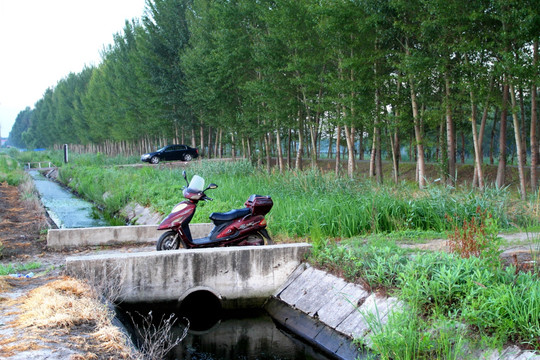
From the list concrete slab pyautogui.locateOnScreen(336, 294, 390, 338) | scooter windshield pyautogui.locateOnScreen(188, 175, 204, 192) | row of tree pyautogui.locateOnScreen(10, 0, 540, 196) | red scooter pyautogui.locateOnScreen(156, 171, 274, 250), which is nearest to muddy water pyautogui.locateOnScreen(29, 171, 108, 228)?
red scooter pyautogui.locateOnScreen(156, 171, 274, 250)

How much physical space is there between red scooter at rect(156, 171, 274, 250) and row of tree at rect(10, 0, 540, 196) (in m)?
9.10

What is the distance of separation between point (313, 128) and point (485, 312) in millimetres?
23867

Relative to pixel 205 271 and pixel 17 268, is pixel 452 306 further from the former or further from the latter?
pixel 17 268

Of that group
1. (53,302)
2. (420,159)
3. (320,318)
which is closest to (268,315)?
(320,318)

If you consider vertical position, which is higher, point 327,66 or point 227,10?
point 227,10

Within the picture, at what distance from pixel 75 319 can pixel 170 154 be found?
33632mm

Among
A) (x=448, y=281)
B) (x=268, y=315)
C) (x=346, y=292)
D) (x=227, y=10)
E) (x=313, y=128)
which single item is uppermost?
(x=227, y=10)

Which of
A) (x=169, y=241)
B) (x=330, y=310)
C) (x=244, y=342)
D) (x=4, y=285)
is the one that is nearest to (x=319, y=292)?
(x=330, y=310)

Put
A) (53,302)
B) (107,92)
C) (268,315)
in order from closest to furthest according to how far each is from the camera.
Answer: (53,302) < (268,315) < (107,92)

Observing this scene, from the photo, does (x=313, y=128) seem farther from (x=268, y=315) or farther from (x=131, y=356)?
(x=131, y=356)

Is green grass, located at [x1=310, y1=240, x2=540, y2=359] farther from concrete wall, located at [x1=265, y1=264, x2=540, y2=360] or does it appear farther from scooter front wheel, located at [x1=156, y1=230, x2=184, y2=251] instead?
scooter front wheel, located at [x1=156, y1=230, x2=184, y2=251]

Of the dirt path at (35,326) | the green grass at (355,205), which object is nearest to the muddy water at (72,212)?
the green grass at (355,205)

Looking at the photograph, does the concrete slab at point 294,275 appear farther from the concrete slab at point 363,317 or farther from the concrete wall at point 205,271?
the concrete slab at point 363,317

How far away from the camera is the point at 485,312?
197 inches
